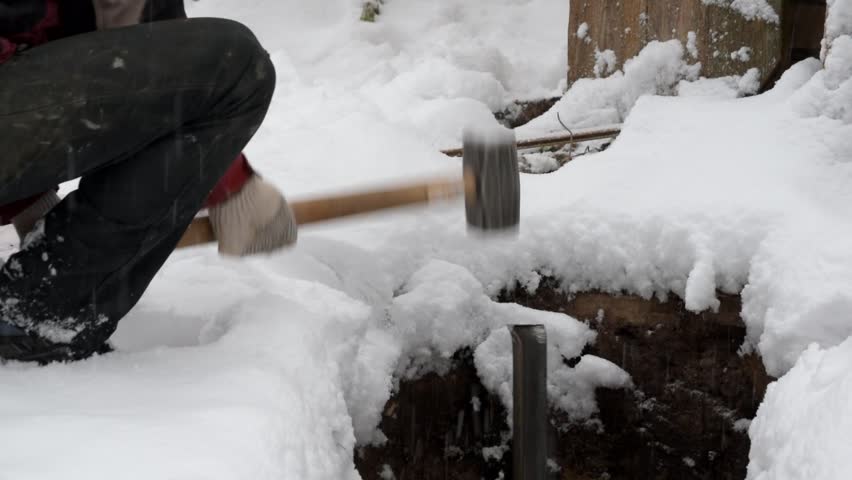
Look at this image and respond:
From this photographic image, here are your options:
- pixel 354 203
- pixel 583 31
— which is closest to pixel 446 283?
pixel 354 203

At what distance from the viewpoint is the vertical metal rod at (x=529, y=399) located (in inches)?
90.7

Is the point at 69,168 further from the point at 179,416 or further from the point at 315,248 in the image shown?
the point at 315,248

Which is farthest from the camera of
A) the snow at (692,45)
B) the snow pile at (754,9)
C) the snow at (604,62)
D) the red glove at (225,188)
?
the snow at (604,62)

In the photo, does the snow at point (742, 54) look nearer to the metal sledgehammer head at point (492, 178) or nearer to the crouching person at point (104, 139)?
the metal sledgehammer head at point (492, 178)

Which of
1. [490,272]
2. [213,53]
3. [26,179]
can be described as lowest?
[490,272]

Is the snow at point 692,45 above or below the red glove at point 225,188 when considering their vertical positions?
below

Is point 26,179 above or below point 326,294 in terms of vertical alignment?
above

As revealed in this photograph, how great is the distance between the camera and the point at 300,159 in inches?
115

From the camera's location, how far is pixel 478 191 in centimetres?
180

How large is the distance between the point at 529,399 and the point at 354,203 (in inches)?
32.3

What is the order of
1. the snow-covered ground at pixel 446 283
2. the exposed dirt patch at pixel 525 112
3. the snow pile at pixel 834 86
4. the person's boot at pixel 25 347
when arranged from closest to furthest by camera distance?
the snow-covered ground at pixel 446 283 → the person's boot at pixel 25 347 → the snow pile at pixel 834 86 → the exposed dirt patch at pixel 525 112

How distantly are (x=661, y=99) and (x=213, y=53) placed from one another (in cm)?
198

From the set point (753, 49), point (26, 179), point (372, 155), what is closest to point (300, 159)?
point (372, 155)

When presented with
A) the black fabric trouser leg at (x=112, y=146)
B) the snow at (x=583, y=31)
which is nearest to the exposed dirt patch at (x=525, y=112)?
the snow at (x=583, y=31)
